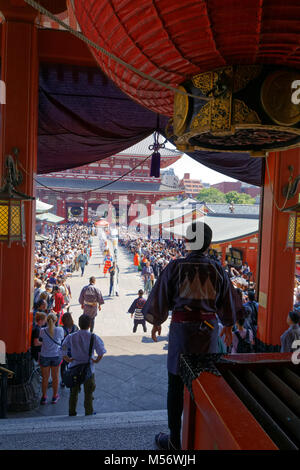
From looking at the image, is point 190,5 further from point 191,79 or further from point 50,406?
point 50,406

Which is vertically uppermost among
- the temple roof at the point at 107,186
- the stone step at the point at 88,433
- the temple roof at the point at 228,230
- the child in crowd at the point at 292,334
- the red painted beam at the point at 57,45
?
the red painted beam at the point at 57,45

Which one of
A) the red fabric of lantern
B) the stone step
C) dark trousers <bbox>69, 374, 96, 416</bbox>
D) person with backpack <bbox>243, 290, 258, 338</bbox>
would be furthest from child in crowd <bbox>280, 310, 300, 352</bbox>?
the red fabric of lantern

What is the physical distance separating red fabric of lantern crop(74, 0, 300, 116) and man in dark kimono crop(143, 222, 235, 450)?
1.11 m

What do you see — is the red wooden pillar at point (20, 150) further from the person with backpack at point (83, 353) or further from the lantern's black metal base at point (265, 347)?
the lantern's black metal base at point (265, 347)

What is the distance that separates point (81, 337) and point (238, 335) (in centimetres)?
227

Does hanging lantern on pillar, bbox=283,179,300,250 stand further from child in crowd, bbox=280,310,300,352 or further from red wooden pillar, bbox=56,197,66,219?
red wooden pillar, bbox=56,197,66,219

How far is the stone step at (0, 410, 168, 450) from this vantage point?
2342 millimetres

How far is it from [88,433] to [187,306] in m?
1.28

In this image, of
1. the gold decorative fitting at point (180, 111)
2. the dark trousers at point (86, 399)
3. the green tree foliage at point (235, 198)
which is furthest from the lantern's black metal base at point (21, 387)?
the green tree foliage at point (235, 198)

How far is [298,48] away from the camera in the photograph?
1.30 m

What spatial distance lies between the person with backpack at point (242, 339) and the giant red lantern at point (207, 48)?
135 inches

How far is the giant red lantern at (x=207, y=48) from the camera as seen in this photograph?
1.14 m

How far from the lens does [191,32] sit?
48.3 inches

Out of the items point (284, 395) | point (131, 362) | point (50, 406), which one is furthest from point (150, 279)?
point (284, 395)
